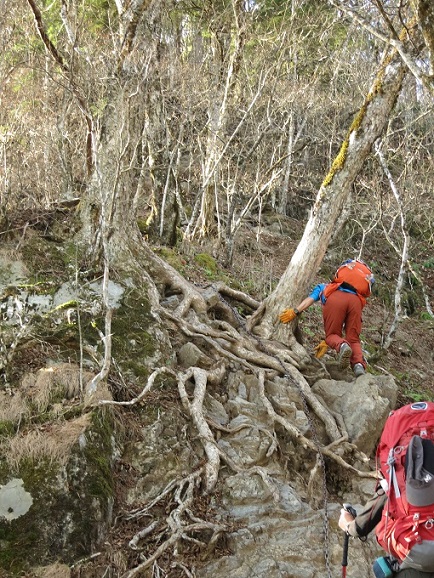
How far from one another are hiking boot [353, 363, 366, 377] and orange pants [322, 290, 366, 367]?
0.33 ft

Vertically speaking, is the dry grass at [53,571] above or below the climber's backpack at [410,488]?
below

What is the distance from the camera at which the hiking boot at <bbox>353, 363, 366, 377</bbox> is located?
24.8 feet

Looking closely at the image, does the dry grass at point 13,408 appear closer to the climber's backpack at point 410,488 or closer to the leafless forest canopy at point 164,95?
the leafless forest canopy at point 164,95

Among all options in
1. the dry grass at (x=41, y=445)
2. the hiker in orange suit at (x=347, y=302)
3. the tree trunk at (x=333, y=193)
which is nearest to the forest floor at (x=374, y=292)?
the tree trunk at (x=333, y=193)

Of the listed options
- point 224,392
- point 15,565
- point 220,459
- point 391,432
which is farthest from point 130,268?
point 391,432

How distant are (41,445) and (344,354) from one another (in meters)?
4.74

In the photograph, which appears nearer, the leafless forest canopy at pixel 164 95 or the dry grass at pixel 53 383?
the dry grass at pixel 53 383

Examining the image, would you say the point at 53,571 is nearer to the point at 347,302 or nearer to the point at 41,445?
the point at 41,445

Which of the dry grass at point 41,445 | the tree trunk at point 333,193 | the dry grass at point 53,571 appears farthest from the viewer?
the tree trunk at point 333,193

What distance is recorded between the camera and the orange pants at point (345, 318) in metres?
7.80

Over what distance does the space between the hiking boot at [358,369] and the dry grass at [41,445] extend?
15.0 ft

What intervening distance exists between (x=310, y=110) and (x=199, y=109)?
4.52 m

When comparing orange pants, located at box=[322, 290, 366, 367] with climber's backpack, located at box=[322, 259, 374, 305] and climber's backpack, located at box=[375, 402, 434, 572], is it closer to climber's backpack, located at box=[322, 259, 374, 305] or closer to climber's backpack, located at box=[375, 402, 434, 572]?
climber's backpack, located at box=[322, 259, 374, 305]

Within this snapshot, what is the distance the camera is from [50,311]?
5895 millimetres
